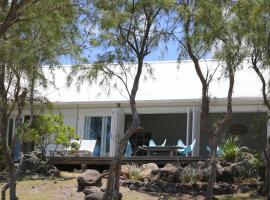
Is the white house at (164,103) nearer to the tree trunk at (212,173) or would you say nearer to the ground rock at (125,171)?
the ground rock at (125,171)

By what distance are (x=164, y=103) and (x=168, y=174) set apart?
6.74 meters

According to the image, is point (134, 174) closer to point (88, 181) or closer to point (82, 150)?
point (88, 181)

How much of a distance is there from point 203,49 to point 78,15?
583cm

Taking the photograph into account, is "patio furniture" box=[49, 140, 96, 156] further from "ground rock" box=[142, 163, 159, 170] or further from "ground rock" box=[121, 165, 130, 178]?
"ground rock" box=[142, 163, 159, 170]

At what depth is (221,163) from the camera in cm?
1836

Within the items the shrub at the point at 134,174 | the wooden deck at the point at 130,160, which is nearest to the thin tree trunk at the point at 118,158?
the shrub at the point at 134,174

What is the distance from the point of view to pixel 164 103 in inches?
943

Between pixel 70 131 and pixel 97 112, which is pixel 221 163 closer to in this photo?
pixel 70 131

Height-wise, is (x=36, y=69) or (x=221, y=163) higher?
(x=36, y=69)

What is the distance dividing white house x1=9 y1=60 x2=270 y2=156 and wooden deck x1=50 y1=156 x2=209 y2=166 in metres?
2.65

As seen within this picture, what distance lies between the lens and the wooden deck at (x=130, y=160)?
1944 centimetres

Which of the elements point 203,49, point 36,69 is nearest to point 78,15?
point 36,69

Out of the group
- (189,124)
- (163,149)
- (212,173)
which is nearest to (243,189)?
(212,173)

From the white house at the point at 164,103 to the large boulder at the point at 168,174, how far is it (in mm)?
4777
